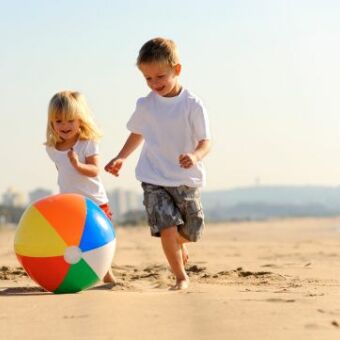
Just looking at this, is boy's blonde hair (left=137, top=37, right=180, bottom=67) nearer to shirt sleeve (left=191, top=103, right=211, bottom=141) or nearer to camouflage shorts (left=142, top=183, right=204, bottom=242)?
shirt sleeve (left=191, top=103, right=211, bottom=141)

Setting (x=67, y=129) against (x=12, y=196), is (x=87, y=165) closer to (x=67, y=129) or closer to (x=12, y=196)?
(x=67, y=129)

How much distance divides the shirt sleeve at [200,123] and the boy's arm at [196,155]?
57mm

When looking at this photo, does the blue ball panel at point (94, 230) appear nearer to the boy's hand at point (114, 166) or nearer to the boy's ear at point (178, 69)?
the boy's hand at point (114, 166)

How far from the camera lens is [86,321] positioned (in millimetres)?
4328

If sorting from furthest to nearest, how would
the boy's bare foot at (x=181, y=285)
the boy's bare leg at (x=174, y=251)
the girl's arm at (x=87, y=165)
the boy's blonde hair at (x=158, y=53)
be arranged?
the girl's arm at (x=87, y=165), the boy's bare leg at (x=174, y=251), the boy's blonde hair at (x=158, y=53), the boy's bare foot at (x=181, y=285)

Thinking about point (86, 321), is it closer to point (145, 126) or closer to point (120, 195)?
point (145, 126)

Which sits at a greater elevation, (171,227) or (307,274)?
(171,227)

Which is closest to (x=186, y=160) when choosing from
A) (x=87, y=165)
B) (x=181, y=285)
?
(x=181, y=285)

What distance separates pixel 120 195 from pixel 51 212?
170183 mm

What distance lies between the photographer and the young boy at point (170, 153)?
617 cm

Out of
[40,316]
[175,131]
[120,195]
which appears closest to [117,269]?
[175,131]

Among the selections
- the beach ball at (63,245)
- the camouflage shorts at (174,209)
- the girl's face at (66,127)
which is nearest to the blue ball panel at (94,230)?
the beach ball at (63,245)

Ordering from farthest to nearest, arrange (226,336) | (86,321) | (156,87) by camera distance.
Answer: (156,87)
(86,321)
(226,336)

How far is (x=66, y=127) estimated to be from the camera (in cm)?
651
